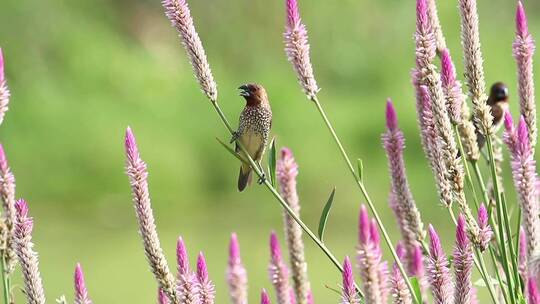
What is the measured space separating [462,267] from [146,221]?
0.69 metres

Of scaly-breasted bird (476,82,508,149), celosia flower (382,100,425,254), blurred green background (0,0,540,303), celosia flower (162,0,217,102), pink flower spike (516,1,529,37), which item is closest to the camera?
celosia flower (162,0,217,102)

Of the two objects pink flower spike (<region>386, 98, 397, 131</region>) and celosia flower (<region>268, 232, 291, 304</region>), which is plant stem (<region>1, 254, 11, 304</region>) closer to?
celosia flower (<region>268, 232, 291, 304</region>)

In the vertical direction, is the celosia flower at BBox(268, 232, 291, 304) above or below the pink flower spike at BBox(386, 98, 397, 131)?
below

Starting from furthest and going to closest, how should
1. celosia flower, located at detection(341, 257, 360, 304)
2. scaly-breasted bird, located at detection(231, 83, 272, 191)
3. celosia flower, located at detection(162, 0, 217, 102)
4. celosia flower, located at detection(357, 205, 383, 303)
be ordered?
1. scaly-breasted bird, located at detection(231, 83, 272, 191)
2. celosia flower, located at detection(162, 0, 217, 102)
3. celosia flower, located at detection(341, 257, 360, 304)
4. celosia flower, located at detection(357, 205, 383, 303)

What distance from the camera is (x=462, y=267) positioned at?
2451 mm

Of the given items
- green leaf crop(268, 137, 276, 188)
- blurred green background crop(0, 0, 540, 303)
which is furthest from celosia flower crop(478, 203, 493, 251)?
blurred green background crop(0, 0, 540, 303)

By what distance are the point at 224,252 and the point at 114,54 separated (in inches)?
171

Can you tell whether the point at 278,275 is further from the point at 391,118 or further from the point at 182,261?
the point at 182,261

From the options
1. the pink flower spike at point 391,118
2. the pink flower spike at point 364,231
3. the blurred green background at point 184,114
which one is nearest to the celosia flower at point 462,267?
the pink flower spike at point 364,231

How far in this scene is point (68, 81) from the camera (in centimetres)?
1427

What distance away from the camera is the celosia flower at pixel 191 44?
268 cm

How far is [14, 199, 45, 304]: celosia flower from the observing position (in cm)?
261

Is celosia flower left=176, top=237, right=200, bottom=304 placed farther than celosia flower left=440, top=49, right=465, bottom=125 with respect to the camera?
No

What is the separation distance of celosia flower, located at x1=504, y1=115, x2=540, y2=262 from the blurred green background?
851 cm
